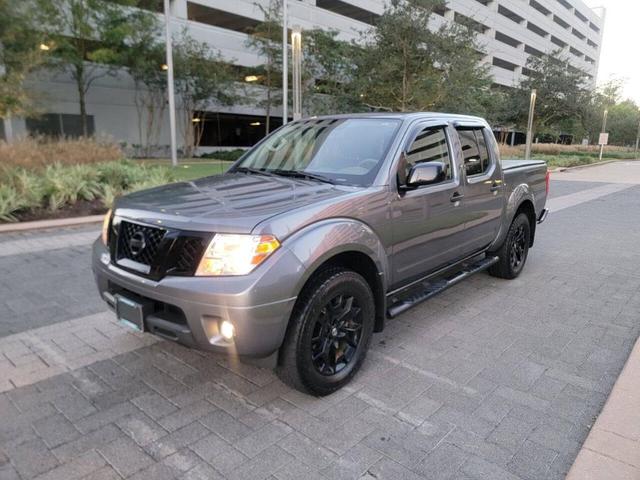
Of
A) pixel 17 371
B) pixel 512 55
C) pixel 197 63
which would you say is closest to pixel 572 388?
pixel 17 371

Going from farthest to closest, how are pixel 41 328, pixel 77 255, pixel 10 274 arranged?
pixel 77 255
pixel 10 274
pixel 41 328

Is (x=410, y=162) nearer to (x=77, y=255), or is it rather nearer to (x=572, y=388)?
(x=572, y=388)

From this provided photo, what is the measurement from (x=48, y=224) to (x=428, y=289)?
6720 mm

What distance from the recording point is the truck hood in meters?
2.64

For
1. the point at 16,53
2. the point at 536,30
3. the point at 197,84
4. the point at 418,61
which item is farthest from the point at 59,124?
the point at 536,30

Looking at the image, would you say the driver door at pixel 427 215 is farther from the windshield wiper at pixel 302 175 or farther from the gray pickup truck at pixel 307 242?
the windshield wiper at pixel 302 175

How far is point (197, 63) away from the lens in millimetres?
25250

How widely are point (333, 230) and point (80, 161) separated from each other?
1006 cm

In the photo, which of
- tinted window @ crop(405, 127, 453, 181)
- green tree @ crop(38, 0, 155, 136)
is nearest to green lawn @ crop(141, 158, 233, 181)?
green tree @ crop(38, 0, 155, 136)

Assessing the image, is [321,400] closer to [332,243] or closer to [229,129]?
[332,243]

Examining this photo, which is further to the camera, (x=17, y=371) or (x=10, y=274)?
(x=10, y=274)

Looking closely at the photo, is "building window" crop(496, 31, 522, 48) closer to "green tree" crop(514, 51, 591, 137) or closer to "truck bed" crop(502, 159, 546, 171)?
"green tree" crop(514, 51, 591, 137)

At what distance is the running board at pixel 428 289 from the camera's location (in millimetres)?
3587

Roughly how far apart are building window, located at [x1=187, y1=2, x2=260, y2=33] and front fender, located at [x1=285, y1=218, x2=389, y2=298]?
2941 cm
